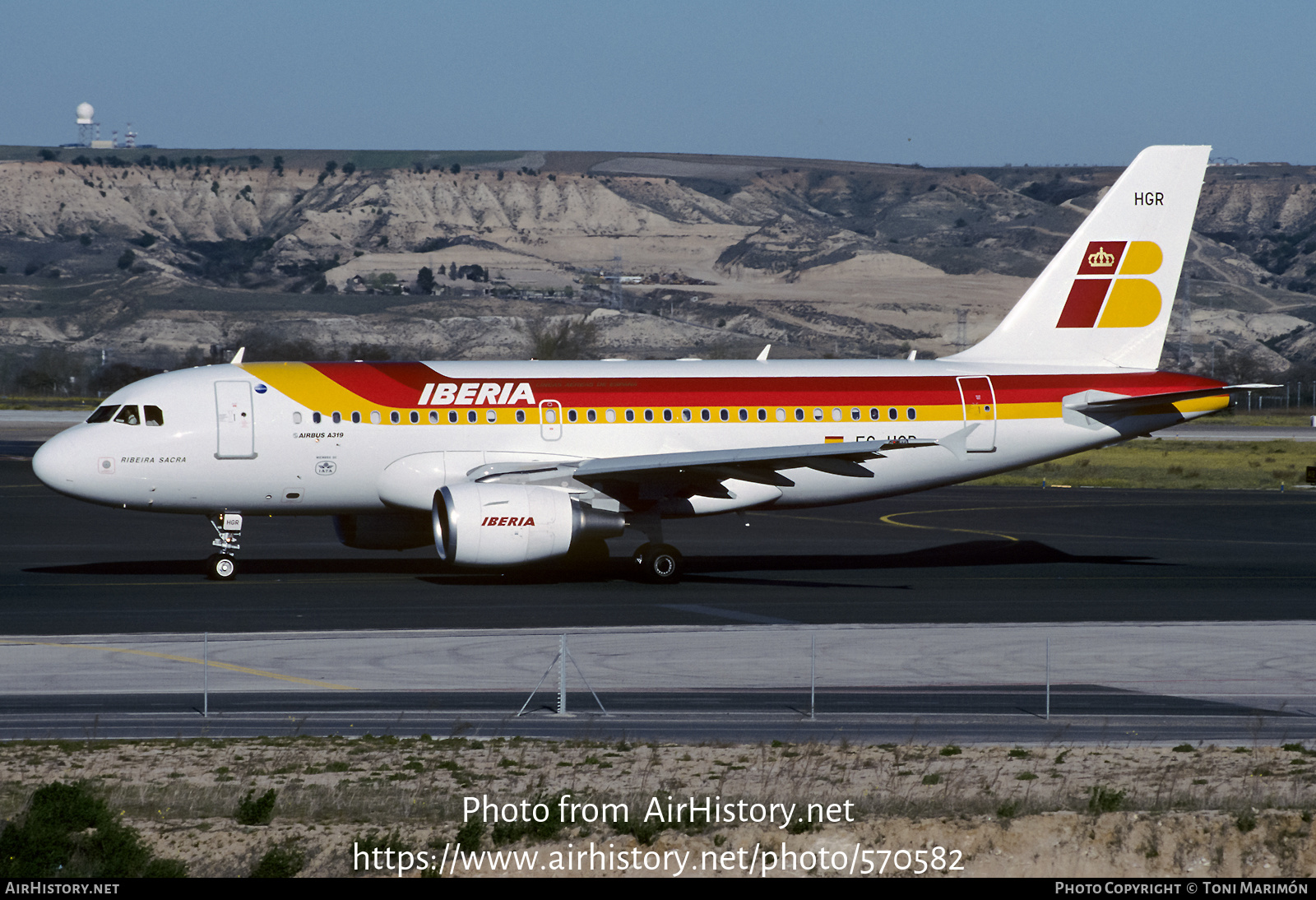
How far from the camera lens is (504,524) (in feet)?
97.1

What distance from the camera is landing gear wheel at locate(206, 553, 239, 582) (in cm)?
3191

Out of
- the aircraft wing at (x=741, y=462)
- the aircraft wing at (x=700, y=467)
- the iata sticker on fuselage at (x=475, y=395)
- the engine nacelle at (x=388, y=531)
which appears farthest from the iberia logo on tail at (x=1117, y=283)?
the engine nacelle at (x=388, y=531)

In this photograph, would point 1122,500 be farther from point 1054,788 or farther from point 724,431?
point 1054,788

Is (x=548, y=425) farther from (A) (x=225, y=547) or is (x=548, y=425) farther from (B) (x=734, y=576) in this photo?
(A) (x=225, y=547)

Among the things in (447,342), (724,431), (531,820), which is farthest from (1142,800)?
(447,342)

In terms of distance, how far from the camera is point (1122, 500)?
177 feet

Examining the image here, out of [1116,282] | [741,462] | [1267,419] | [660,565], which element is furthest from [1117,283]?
[1267,419]

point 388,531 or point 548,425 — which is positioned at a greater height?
point 548,425

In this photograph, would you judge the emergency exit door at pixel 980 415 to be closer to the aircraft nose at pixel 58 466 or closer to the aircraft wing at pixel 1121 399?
the aircraft wing at pixel 1121 399

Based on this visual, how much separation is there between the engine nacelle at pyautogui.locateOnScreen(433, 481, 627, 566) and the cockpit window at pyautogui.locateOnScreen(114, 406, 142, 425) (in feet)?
22.1

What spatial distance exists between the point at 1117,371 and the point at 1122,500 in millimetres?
20322

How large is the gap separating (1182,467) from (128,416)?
55903 mm

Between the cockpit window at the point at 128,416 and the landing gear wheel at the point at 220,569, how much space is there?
339 centimetres

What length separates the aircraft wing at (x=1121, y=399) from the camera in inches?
1332
